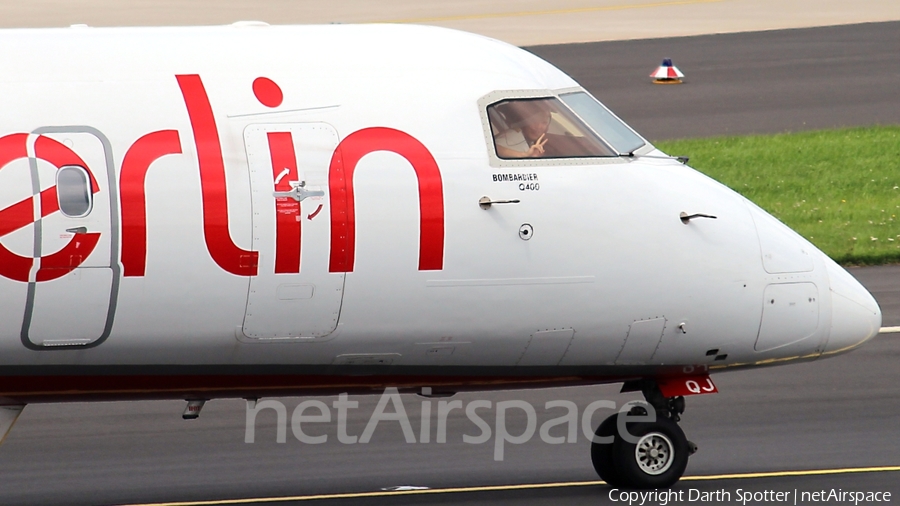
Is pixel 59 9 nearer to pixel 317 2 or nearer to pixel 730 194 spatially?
pixel 317 2

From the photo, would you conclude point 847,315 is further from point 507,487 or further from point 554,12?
point 554,12

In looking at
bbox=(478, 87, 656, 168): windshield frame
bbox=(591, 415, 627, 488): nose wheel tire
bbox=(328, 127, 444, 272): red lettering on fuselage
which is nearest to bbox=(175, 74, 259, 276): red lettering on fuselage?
bbox=(328, 127, 444, 272): red lettering on fuselage

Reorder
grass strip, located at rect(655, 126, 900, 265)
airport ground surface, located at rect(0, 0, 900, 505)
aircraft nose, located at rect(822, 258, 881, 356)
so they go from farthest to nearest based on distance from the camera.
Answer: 1. grass strip, located at rect(655, 126, 900, 265)
2. airport ground surface, located at rect(0, 0, 900, 505)
3. aircraft nose, located at rect(822, 258, 881, 356)

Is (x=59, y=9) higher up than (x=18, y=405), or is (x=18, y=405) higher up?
(x=59, y=9)

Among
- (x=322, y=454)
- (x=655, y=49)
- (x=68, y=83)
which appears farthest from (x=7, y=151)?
(x=655, y=49)

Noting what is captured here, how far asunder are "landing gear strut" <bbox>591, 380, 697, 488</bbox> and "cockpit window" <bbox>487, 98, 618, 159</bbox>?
1.96m

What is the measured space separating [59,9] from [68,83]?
103 feet

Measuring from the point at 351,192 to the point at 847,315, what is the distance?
3.86 metres

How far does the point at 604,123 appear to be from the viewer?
33.9 feet

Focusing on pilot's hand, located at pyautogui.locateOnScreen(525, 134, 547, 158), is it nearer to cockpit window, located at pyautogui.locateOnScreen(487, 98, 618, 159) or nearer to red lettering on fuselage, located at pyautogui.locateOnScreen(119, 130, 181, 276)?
cockpit window, located at pyautogui.locateOnScreen(487, 98, 618, 159)

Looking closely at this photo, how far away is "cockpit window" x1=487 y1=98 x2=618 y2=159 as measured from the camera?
32.6ft

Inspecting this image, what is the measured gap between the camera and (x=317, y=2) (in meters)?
41.3

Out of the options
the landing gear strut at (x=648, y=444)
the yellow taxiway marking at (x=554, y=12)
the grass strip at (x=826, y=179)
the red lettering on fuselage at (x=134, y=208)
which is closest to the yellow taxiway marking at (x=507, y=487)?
the landing gear strut at (x=648, y=444)

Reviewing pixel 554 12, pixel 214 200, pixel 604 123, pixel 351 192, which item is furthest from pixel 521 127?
pixel 554 12
